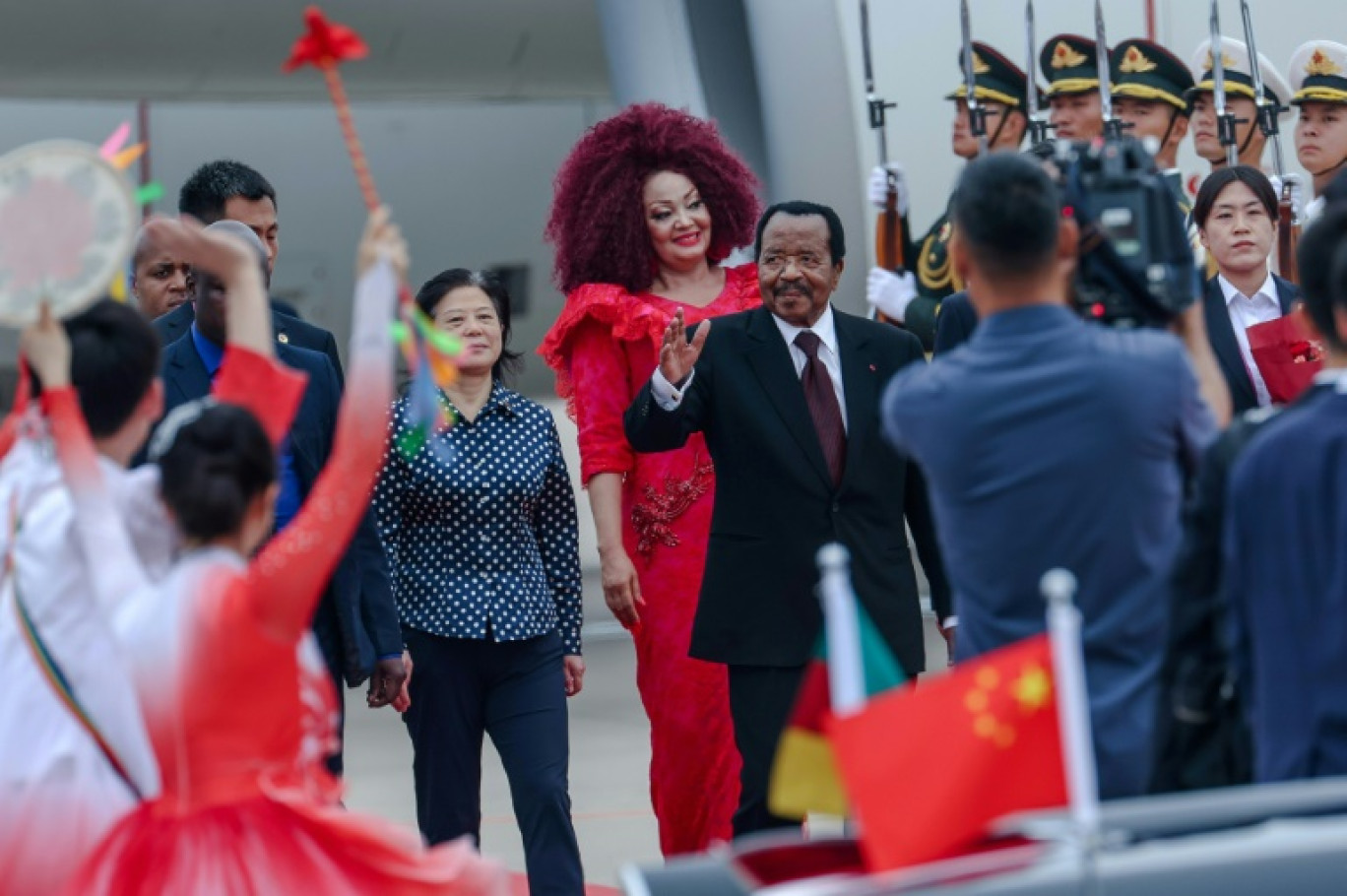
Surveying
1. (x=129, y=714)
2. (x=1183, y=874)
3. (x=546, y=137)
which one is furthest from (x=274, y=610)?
(x=546, y=137)

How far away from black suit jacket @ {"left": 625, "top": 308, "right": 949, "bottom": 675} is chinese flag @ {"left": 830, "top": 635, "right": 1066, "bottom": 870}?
84.3 inches

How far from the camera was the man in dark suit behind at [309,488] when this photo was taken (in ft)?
15.1

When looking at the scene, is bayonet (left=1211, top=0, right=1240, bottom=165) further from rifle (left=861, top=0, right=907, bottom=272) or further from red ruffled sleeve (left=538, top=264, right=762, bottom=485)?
red ruffled sleeve (left=538, top=264, right=762, bottom=485)

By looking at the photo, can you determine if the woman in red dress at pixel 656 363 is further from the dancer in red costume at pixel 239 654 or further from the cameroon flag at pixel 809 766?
the cameroon flag at pixel 809 766

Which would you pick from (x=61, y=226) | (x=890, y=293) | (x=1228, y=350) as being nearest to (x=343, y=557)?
(x=61, y=226)

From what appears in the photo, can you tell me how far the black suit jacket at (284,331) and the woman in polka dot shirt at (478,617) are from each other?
0.76 ft

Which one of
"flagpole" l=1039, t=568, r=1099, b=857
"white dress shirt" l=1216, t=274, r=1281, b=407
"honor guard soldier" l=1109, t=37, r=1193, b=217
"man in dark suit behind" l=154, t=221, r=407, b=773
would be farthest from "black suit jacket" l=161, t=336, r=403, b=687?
"honor guard soldier" l=1109, t=37, r=1193, b=217

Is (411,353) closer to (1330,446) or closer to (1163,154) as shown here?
(1330,446)

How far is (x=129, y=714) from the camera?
3113 mm

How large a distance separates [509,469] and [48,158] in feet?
6.18

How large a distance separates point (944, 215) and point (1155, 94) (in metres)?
0.83

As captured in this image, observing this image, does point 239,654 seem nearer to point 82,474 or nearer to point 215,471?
point 215,471

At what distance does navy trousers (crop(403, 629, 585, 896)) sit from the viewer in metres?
4.84

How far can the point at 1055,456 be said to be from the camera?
304 centimetres
